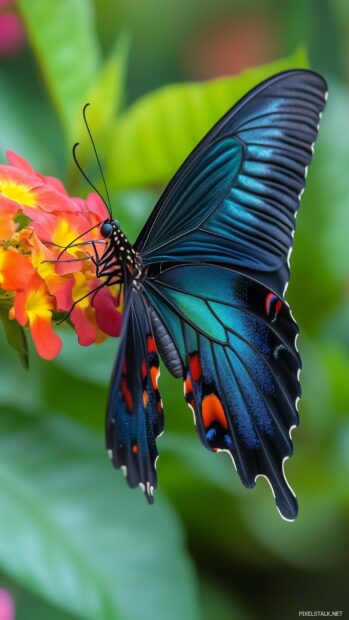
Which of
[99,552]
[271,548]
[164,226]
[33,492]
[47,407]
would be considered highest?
[164,226]

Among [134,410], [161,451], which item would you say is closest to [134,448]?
[134,410]

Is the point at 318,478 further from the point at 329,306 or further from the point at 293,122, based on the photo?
the point at 293,122

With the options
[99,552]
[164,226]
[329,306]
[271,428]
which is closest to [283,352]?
[271,428]

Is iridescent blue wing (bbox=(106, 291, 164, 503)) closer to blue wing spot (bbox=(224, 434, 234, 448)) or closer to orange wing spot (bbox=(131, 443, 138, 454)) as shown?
orange wing spot (bbox=(131, 443, 138, 454))

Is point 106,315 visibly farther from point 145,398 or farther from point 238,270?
point 238,270

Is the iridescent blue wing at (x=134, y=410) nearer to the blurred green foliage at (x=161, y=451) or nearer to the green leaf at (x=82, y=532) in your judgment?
the blurred green foliage at (x=161, y=451)

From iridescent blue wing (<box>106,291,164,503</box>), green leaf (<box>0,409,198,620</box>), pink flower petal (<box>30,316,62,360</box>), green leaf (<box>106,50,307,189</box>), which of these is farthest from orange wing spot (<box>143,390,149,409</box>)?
green leaf (<box>106,50,307,189</box>)
